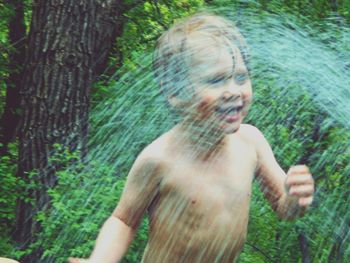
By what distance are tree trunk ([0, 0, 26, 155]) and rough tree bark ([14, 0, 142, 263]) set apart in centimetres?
107

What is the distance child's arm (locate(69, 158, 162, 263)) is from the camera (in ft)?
7.09

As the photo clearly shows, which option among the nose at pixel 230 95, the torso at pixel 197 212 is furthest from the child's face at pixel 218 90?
the torso at pixel 197 212

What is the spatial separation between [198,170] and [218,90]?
0.25 m

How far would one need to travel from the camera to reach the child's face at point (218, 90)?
206cm

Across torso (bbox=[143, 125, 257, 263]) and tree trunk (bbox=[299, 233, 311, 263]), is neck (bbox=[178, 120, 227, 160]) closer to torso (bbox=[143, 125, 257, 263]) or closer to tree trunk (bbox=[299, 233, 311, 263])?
torso (bbox=[143, 125, 257, 263])

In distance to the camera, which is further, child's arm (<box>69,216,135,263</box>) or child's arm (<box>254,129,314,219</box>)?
child's arm (<box>69,216,135,263</box>)

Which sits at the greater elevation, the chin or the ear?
the ear

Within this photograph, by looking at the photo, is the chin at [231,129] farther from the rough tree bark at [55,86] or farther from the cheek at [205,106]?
the rough tree bark at [55,86]

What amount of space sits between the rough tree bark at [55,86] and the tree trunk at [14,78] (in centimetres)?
107

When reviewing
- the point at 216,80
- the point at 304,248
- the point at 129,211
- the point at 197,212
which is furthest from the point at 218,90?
the point at 304,248

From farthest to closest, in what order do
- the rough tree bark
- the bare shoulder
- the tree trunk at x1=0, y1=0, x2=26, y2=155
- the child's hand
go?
1. the tree trunk at x1=0, y1=0, x2=26, y2=155
2. the rough tree bark
3. the bare shoulder
4. the child's hand

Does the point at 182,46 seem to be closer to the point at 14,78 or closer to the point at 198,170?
the point at 198,170

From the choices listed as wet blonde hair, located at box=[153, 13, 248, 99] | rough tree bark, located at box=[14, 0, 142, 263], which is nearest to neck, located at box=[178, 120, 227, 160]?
wet blonde hair, located at box=[153, 13, 248, 99]

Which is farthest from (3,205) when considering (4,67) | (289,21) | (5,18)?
(289,21)
